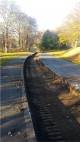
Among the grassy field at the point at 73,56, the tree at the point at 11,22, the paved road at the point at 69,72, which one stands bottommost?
the grassy field at the point at 73,56

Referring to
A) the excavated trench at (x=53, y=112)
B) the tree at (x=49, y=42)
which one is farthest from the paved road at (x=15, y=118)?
the tree at (x=49, y=42)

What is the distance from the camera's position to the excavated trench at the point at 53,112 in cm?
899

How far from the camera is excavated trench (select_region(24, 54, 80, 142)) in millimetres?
8992

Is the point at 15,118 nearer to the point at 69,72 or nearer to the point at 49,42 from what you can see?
the point at 69,72

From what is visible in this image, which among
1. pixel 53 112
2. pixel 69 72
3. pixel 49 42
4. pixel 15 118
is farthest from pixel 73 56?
pixel 49 42

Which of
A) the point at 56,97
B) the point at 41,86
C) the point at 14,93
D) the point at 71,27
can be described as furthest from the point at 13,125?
the point at 71,27

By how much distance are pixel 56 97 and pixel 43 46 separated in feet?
283

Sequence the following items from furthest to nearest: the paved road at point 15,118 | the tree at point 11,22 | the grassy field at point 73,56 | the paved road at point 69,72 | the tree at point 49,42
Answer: the tree at point 49,42
the tree at point 11,22
the grassy field at point 73,56
the paved road at point 69,72
the paved road at point 15,118

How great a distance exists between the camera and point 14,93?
45.8ft

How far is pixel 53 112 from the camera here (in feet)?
38.4

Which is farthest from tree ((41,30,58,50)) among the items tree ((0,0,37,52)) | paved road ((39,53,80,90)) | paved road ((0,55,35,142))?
paved road ((0,55,35,142))

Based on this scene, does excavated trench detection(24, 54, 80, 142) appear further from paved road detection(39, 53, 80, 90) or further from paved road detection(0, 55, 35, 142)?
paved road detection(39, 53, 80, 90)

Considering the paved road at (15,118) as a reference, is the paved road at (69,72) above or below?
below

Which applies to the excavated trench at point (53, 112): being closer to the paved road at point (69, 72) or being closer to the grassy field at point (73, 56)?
the paved road at point (69, 72)
